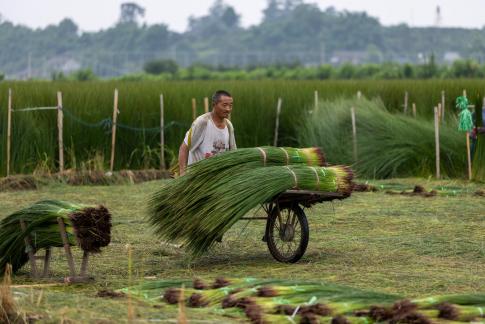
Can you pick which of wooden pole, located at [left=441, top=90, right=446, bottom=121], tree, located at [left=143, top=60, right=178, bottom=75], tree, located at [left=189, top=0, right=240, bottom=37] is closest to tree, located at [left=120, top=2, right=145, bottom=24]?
tree, located at [left=189, top=0, right=240, bottom=37]

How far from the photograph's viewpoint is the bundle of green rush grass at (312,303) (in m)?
6.51

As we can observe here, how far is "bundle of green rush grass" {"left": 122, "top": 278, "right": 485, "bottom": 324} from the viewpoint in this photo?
21.4 feet

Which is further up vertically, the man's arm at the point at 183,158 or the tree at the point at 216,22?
the tree at the point at 216,22

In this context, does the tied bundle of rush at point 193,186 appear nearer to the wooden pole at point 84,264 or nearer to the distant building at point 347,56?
the wooden pole at point 84,264

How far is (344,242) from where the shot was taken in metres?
10.7

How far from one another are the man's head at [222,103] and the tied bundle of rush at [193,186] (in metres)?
0.61

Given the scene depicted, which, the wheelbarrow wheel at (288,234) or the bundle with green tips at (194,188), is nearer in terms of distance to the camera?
the bundle with green tips at (194,188)

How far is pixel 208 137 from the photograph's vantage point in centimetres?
1023

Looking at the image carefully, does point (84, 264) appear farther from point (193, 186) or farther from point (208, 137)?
point (208, 137)

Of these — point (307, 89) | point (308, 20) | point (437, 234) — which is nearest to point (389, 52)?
point (308, 20)

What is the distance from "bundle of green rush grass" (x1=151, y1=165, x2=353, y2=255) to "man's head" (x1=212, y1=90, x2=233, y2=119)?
34.9 inches

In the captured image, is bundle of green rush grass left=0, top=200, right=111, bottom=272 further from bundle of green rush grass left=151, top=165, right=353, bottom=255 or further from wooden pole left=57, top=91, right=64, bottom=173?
wooden pole left=57, top=91, right=64, bottom=173

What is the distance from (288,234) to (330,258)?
400 mm

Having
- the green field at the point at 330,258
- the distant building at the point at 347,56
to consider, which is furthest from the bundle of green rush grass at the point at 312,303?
the distant building at the point at 347,56
